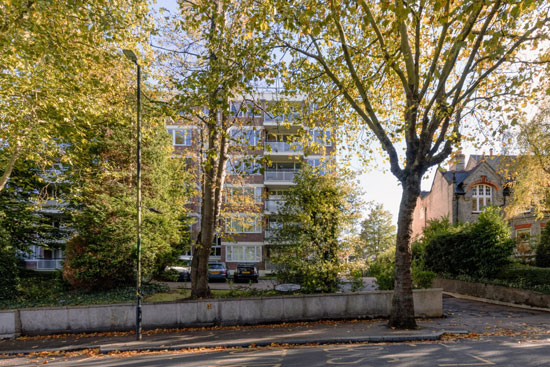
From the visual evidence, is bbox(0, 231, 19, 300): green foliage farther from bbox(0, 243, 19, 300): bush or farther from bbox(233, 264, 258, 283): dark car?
bbox(233, 264, 258, 283): dark car

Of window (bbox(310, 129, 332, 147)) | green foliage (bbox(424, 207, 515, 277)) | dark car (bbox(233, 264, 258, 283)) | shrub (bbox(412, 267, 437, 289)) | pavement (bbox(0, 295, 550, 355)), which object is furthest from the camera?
dark car (bbox(233, 264, 258, 283))

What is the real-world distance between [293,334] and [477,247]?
1274 cm

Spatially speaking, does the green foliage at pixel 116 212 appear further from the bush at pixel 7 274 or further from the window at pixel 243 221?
the window at pixel 243 221

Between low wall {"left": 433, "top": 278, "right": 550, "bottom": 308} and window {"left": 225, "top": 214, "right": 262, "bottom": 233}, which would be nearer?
low wall {"left": 433, "top": 278, "right": 550, "bottom": 308}

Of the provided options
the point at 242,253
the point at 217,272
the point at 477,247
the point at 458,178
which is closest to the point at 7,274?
the point at 217,272

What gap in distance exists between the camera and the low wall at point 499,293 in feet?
46.9

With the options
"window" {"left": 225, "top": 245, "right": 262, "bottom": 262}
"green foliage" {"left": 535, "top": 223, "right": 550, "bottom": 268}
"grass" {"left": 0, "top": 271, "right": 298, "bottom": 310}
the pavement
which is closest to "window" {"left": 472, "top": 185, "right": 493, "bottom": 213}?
"green foliage" {"left": 535, "top": 223, "right": 550, "bottom": 268}

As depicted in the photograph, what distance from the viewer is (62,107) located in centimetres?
1269

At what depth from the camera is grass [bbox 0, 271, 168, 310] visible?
49.9ft

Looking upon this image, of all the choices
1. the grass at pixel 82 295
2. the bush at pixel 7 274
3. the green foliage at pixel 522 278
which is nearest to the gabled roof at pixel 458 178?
the green foliage at pixel 522 278

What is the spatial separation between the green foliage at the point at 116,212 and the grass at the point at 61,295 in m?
0.68

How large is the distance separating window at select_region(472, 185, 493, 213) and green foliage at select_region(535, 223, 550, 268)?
49.5 feet

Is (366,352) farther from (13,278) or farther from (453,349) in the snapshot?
(13,278)

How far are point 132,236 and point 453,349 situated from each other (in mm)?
13973
